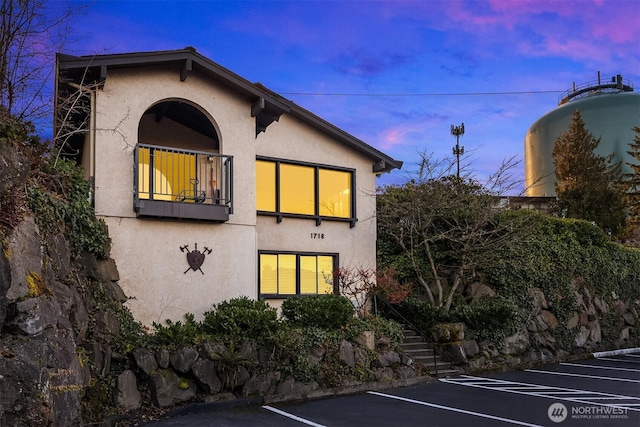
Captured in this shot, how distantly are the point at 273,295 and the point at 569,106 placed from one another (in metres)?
31.7

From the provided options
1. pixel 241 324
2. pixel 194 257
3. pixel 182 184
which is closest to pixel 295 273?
pixel 194 257

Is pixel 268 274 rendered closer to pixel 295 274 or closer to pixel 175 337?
pixel 295 274

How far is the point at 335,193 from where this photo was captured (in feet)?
61.1

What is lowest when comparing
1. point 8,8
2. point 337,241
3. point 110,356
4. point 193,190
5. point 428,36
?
point 110,356

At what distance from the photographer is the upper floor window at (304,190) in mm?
17219

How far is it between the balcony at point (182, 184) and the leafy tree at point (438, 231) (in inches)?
257

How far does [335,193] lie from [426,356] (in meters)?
5.64

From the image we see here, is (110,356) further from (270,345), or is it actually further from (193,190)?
(193,190)

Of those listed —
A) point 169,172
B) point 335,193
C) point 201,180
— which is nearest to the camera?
point 169,172

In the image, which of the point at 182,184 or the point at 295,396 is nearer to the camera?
the point at 295,396

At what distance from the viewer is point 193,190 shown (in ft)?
48.4

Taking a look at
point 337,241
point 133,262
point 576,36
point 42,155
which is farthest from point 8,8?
point 576,36

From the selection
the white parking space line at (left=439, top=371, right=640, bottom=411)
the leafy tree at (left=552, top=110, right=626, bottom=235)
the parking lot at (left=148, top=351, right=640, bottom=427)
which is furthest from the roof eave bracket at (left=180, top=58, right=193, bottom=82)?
the leafy tree at (left=552, top=110, right=626, bottom=235)

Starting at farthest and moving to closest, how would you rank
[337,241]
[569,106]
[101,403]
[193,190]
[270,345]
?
[569,106] < [337,241] < [193,190] < [270,345] < [101,403]
